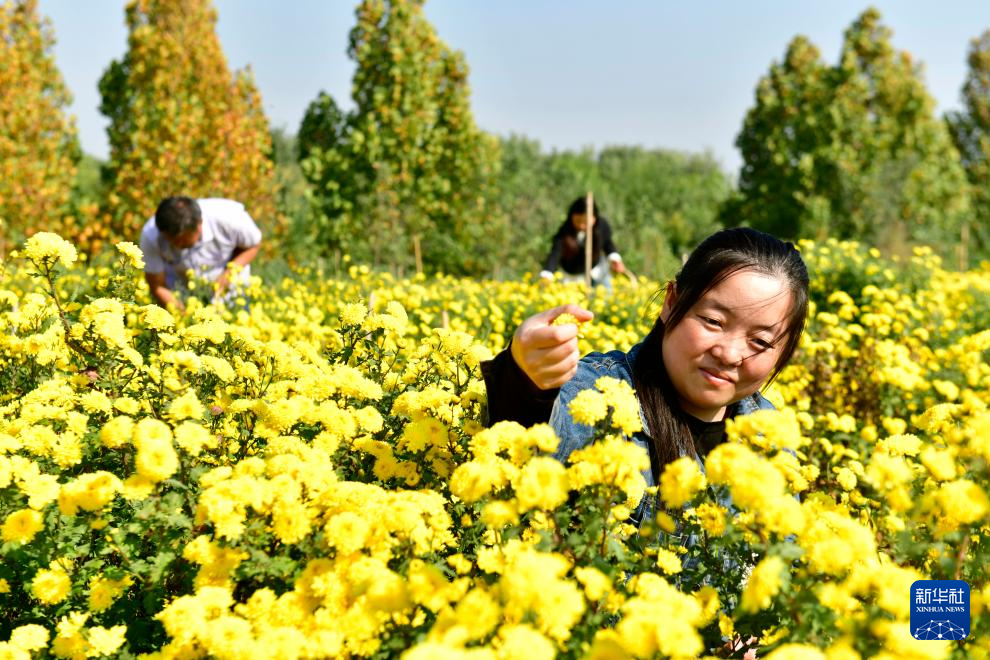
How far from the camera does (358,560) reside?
1.27 m

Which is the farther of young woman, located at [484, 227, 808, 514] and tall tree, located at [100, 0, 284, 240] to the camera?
tall tree, located at [100, 0, 284, 240]

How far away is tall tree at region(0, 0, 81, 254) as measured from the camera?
11505 mm

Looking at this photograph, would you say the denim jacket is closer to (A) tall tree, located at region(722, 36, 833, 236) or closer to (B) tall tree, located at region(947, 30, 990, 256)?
(A) tall tree, located at region(722, 36, 833, 236)

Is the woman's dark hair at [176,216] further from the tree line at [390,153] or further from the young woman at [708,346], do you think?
the tree line at [390,153]

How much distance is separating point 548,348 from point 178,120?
1195 cm

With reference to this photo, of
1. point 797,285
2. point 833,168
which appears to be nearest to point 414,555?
point 797,285

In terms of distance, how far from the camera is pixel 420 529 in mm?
1267

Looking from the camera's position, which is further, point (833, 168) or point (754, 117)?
→ point (754, 117)

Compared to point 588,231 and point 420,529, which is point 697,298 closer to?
point 420,529

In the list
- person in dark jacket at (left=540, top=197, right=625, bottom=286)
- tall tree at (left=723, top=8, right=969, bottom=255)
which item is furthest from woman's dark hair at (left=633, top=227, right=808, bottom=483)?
tall tree at (left=723, top=8, right=969, bottom=255)

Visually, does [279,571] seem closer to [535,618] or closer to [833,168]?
[535,618]

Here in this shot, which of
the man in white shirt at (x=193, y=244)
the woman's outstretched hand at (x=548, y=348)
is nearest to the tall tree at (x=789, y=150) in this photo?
the man in white shirt at (x=193, y=244)

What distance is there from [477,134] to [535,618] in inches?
549

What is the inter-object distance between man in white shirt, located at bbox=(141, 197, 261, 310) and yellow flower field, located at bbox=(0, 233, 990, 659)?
10.0 feet
